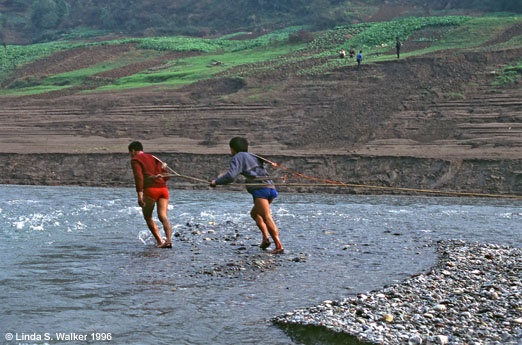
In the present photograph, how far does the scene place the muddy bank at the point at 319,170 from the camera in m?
24.9

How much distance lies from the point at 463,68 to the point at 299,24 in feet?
129

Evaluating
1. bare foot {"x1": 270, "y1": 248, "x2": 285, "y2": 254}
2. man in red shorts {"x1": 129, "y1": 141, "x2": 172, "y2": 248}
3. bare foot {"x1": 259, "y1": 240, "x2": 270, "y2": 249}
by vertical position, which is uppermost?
man in red shorts {"x1": 129, "y1": 141, "x2": 172, "y2": 248}

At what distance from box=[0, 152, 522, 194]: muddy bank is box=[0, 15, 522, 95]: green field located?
11.8 meters

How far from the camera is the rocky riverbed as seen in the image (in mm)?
7199

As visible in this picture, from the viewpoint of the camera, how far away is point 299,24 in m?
73.9

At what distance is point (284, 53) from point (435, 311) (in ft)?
146

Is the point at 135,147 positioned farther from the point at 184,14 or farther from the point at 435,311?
the point at 184,14

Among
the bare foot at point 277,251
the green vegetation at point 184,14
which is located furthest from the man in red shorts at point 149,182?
the green vegetation at point 184,14

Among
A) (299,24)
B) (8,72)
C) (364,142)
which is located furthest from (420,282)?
(299,24)

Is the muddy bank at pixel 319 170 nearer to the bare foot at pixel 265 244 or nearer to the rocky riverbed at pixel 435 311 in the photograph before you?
the bare foot at pixel 265 244

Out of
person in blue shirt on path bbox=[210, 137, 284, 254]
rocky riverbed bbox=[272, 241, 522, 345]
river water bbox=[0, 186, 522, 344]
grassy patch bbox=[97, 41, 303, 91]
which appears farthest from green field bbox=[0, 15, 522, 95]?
rocky riverbed bbox=[272, 241, 522, 345]

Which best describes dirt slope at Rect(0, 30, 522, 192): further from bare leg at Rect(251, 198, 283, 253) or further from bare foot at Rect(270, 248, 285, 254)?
bare leg at Rect(251, 198, 283, 253)

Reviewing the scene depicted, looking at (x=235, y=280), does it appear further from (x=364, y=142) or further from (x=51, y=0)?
(x=51, y=0)

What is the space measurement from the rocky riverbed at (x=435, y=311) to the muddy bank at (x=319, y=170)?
15.0 m
